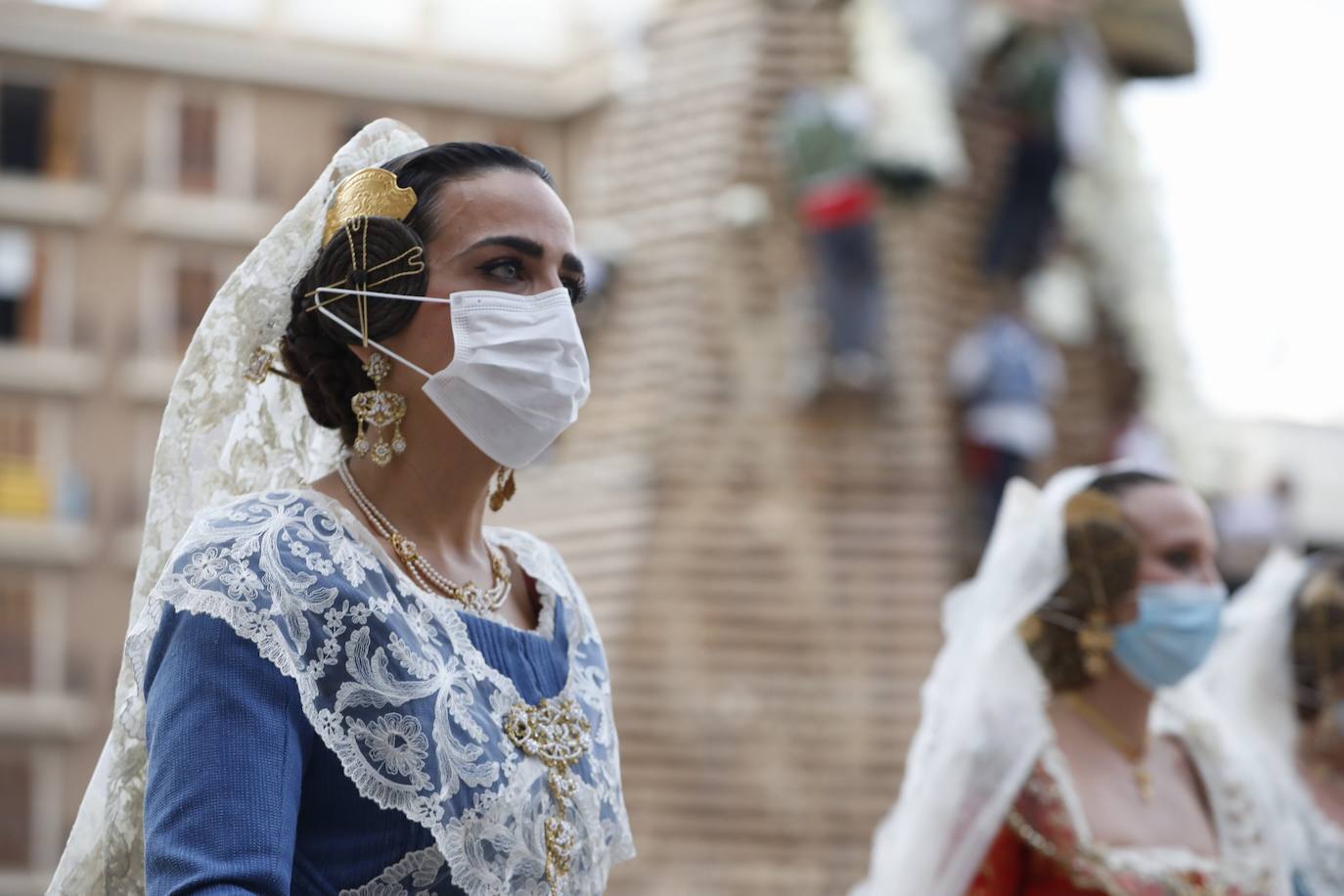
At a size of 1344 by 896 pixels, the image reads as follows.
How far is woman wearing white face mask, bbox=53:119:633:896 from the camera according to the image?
6.38 ft

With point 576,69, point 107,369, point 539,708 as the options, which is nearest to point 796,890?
point 539,708

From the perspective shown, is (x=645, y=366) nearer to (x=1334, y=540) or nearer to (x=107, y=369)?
(x=1334, y=540)

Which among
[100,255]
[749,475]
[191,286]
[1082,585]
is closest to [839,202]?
[749,475]

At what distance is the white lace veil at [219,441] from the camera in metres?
2.15

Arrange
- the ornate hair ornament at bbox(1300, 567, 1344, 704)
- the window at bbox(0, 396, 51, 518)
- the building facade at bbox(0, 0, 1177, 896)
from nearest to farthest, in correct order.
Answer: the ornate hair ornament at bbox(1300, 567, 1344, 704) < the building facade at bbox(0, 0, 1177, 896) < the window at bbox(0, 396, 51, 518)

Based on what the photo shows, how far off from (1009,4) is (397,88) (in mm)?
13519

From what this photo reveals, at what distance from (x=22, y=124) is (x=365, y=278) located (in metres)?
23.6

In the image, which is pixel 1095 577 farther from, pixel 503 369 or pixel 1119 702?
pixel 503 369

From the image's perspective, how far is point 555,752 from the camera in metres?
2.18

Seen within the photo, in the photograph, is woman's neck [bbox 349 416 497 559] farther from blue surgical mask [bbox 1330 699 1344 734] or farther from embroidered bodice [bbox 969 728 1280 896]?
blue surgical mask [bbox 1330 699 1344 734]

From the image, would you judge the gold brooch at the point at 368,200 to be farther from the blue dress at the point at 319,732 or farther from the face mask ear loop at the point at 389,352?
the blue dress at the point at 319,732

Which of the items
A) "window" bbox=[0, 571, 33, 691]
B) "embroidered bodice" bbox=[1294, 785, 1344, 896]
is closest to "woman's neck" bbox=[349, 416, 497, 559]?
"embroidered bodice" bbox=[1294, 785, 1344, 896]

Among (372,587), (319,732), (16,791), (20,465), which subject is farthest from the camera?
(20,465)

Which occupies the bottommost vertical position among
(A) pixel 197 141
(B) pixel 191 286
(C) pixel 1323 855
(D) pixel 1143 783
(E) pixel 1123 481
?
(C) pixel 1323 855
